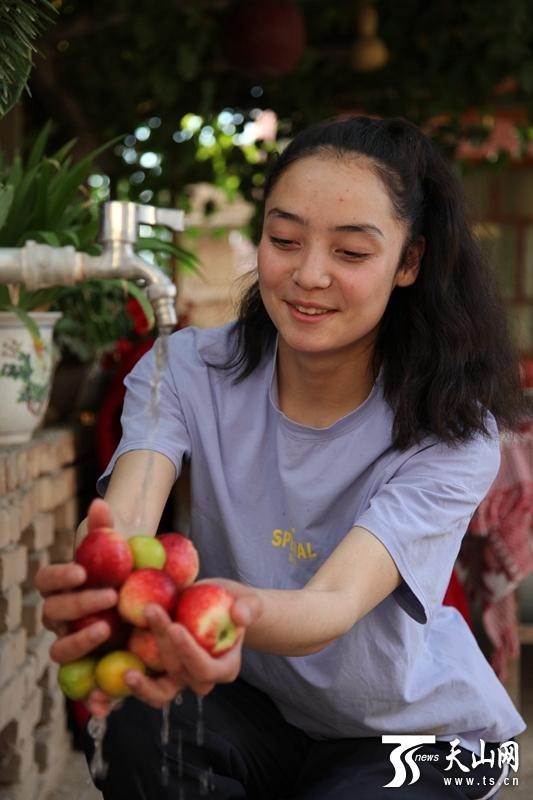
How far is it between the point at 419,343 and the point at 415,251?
0.55 feet

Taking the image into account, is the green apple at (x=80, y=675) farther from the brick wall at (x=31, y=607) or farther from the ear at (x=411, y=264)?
the brick wall at (x=31, y=607)

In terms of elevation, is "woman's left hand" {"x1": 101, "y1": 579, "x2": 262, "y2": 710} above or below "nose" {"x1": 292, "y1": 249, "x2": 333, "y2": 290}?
below

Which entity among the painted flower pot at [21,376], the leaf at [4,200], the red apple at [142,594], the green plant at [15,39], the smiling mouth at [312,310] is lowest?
the red apple at [142,594]

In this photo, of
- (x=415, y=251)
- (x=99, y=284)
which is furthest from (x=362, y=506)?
(x=99, y=284)

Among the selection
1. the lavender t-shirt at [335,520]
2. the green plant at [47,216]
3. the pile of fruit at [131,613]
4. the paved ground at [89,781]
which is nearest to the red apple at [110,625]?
the pile of fruit at [131,613]

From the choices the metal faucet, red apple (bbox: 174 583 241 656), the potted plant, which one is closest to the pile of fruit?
red apple (bbox: 174 583 241 656)

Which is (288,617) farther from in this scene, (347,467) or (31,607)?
(31,607)

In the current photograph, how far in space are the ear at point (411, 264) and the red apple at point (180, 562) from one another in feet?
2.32

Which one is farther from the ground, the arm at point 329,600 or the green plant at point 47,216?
the green plant at point 47,216

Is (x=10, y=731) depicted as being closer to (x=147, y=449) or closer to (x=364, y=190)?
(x=147, y=449)

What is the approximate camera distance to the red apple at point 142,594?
142cm

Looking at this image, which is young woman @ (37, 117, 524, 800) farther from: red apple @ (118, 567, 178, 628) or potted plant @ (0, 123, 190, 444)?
potted plant @ (0, 123, 190, 444)

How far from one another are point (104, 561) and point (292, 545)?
0.60 meters

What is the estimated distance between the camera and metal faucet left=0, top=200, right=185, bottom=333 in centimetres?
136
